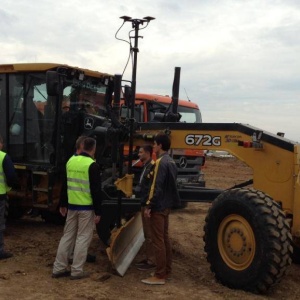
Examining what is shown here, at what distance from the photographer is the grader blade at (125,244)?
6.08 metres

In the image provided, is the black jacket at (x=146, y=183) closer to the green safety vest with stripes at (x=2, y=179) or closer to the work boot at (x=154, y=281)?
the work boot at (x=154, y=281)

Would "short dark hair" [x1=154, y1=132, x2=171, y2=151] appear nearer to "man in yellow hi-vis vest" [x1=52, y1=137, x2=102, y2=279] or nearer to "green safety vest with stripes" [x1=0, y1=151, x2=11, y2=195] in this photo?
"man in yellow hi-vis vest" [x1=52, y1=137, x2=102, y2=279]

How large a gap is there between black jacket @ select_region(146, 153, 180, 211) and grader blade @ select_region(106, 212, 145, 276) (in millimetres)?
817

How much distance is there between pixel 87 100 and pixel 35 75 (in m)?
0.95

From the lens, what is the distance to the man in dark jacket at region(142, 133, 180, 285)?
18.4 ft

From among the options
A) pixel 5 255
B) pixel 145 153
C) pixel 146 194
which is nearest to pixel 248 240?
pixel 146 194

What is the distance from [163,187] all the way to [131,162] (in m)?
1.10

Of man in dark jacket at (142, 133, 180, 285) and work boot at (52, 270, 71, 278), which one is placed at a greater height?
man in dark jacket at (142, 133, 180, 285)

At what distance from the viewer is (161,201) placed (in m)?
5.66

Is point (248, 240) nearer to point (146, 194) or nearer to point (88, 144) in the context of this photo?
point (146, 194)

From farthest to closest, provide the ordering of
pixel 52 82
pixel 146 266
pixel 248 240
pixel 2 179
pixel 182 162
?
pixel 182 162, pixel 52 82, pixel 2 179, pixel 146 266, pixel 248 240

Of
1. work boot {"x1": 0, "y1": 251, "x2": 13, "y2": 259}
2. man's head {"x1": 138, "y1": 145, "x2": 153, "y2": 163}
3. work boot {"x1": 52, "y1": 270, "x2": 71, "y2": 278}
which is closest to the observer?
work boot {"x1": 52, "y1": 270, "x2": 71, "y2": 278}

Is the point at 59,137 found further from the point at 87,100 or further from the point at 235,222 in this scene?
the point at 235,222

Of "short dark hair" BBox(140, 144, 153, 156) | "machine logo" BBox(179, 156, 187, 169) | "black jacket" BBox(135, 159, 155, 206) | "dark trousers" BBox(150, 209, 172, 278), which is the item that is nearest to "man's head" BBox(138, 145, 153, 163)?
"short dark hair" BBox(140, 144, 153, 156)
